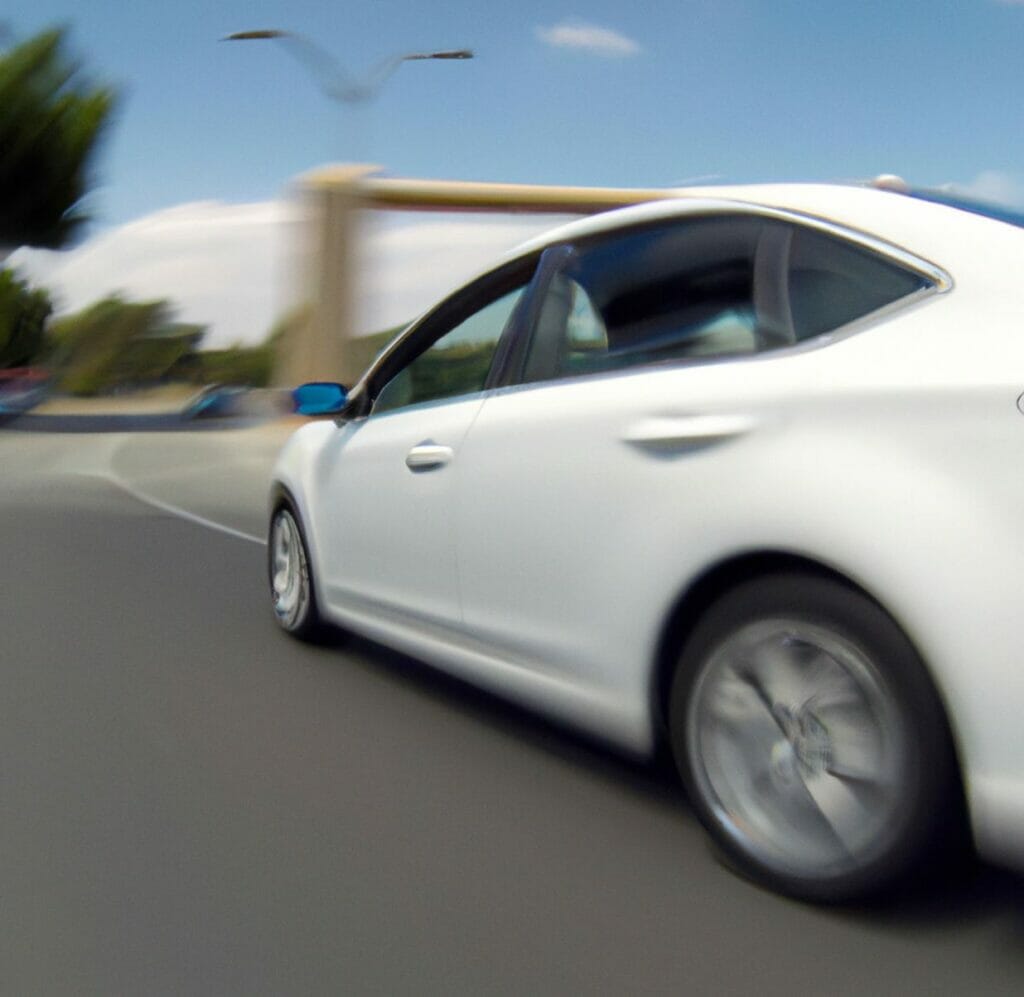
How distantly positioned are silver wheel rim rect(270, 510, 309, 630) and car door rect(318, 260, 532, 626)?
1.37 ft

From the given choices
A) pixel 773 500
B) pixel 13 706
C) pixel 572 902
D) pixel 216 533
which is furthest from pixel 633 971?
pixel 216 533

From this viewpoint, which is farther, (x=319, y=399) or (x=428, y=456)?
(x=319, y=399)

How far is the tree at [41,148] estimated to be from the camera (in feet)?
191

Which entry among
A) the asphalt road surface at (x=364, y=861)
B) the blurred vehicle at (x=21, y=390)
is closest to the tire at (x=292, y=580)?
the asphalt road surface at (x=364, y=861)

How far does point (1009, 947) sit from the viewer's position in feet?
9.44

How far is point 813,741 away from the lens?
3.07 meters

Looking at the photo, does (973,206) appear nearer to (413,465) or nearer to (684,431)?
(684,431)

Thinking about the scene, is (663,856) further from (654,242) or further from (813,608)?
(654,242)

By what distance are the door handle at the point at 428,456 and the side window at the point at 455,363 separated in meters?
0.19

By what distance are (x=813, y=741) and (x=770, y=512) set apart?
49cm

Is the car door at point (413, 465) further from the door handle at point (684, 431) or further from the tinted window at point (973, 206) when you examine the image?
the tinted window at point (973, 206)

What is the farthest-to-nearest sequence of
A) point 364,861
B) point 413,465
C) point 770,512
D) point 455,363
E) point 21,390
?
point 21,390, point 455,363, point 413,465, point 364,861, point 770,512

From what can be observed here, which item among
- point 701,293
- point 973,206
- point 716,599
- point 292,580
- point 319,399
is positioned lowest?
point 292,580

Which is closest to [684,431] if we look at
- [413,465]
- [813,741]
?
[813,741]
